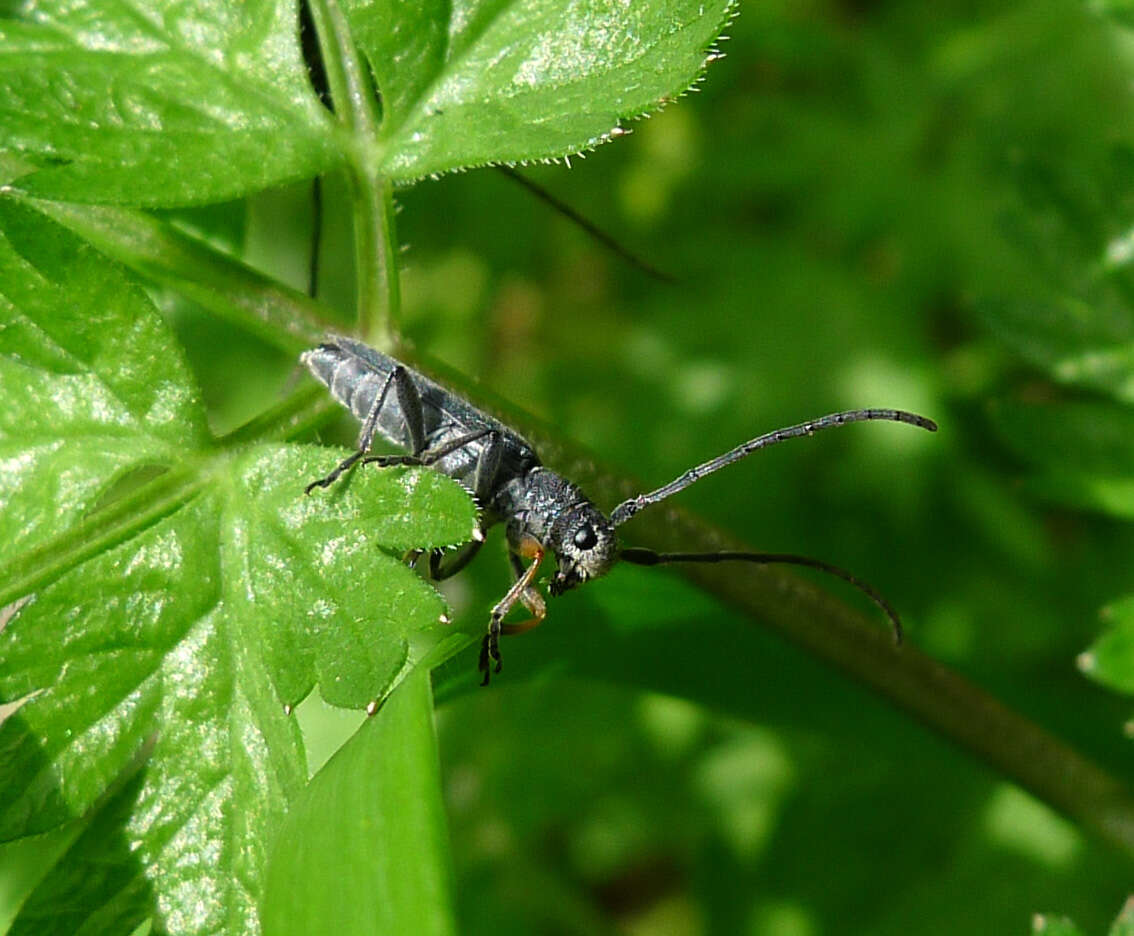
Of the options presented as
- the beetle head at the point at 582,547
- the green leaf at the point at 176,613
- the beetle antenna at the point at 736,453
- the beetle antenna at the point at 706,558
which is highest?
the green leaf at the point at 176,613

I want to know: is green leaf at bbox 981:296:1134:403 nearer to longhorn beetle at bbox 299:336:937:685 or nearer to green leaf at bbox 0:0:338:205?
longhorn beetle at bbox 299:336:937:685

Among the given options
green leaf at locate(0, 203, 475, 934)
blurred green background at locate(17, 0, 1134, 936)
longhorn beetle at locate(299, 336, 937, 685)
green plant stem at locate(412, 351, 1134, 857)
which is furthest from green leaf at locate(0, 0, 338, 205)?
blurred green background at locate(17, 0, 1134, 936)

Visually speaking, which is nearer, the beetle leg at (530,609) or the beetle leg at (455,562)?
the beetle leg at (530,609)

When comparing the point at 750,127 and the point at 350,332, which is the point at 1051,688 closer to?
the point at 750,127

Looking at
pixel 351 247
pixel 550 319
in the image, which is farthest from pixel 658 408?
pixel 351 247

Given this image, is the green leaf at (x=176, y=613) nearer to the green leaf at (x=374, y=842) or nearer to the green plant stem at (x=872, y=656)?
the green leaf at (x=374, y=842)

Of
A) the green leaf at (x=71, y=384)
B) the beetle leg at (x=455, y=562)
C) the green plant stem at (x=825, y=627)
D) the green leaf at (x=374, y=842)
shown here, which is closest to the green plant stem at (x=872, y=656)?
the green plant stem at (x=825, y=627)

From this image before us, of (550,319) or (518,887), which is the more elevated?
(550,319)
